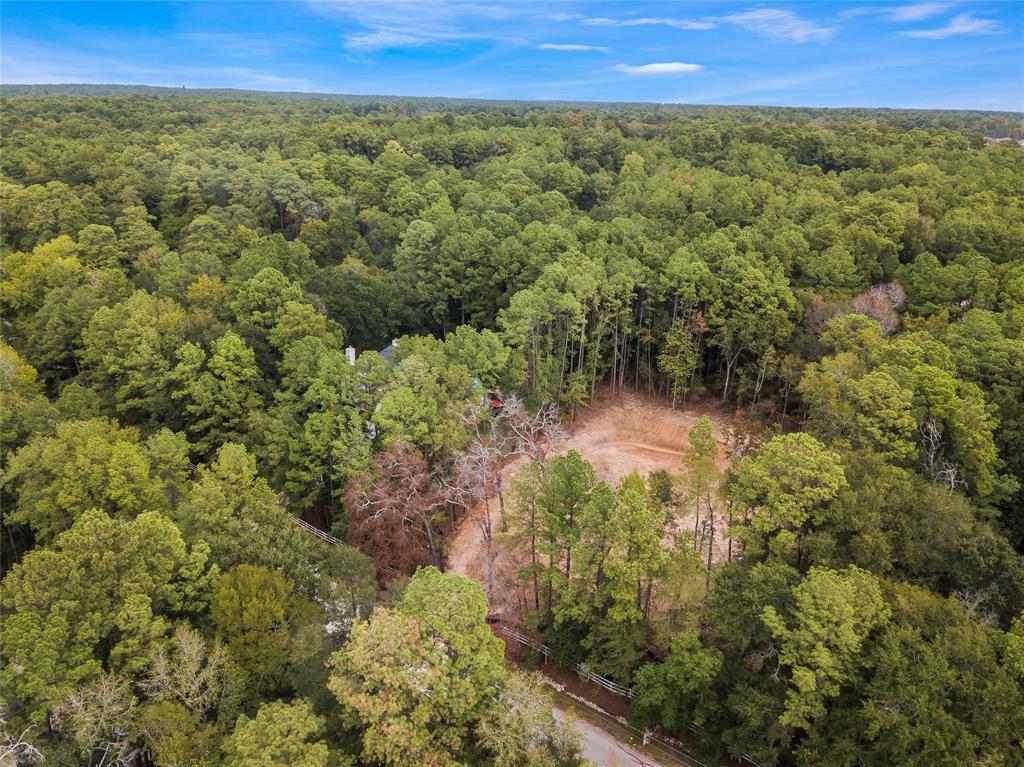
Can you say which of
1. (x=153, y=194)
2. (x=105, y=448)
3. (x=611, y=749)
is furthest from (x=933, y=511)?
(x=153, y=194)

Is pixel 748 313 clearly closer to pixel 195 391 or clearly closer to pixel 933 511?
pixel 933 511

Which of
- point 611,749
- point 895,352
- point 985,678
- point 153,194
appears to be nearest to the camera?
point 985,678

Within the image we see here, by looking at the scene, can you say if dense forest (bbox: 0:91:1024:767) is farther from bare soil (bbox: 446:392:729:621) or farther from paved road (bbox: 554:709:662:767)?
paved road (bbox: 554:709:662:767)

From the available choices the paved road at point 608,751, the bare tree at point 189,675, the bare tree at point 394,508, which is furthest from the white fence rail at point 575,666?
the bare tree at point 189,675

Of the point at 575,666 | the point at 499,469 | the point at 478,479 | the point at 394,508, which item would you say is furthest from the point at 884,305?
the point at 394,508

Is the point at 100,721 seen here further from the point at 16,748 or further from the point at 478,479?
the point at 478,479

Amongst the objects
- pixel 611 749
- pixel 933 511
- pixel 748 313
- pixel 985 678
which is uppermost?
pixel 748 313

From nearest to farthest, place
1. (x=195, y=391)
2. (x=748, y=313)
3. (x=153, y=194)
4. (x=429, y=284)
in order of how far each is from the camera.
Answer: (x=195, y=391) → (x=748, y=313) → (x=429, y=284) → (x=153, y=194)
